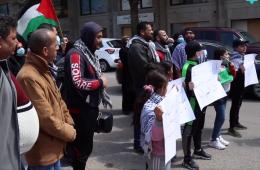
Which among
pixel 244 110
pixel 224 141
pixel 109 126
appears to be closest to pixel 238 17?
pixel 244 110

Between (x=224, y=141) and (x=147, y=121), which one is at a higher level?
(x=147, y=121)

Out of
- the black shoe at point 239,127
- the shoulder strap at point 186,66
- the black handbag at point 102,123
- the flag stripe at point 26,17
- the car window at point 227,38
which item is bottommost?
the black shoe at point 239,127

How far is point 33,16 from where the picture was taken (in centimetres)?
608

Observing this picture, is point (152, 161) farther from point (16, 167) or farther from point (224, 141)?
point (224, 141)

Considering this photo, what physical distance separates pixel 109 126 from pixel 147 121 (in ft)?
2.15

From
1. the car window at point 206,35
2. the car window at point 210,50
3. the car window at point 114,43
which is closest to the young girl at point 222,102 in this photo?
the car window at point 210,50

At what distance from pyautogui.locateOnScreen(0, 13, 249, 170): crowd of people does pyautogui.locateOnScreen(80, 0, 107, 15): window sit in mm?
26826

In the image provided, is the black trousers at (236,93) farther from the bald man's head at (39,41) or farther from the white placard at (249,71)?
the bald man's head at (39,41)

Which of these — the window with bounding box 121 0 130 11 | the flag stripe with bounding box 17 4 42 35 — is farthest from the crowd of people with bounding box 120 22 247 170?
the window with bounding box 121 0 130 11

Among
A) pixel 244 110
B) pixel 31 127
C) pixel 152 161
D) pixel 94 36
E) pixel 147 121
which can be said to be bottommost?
pixel 244 110

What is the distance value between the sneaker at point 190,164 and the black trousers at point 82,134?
1.68 metres

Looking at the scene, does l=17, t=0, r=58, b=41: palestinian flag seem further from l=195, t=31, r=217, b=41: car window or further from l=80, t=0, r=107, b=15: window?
l=80, t=0, r=107, b=15: window

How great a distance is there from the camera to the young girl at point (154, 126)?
4.13 metres

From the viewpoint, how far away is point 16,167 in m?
2.45
